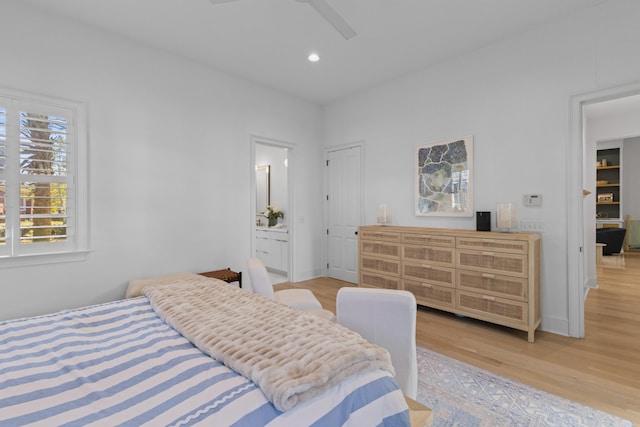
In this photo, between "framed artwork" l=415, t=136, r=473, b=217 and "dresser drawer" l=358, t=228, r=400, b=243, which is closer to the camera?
"framed artwork" l=415, t=136, r=473, b=217

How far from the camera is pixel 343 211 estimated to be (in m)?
5.20

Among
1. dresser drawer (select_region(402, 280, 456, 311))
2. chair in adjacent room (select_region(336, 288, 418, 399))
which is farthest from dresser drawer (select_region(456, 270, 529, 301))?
chair in adjacent room (select_region(336, 288, 418, 399))

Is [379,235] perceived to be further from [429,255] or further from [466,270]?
[466,270]

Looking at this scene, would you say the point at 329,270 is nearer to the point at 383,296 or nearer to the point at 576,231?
the point at 576,231

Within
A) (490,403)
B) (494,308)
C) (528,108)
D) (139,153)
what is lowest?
(490,403)

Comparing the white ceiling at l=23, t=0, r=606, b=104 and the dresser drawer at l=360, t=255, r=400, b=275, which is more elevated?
the white ceiling at l=23, t=0, r=606, b=104

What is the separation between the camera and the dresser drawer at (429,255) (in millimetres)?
3354

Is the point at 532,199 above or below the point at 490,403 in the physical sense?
above

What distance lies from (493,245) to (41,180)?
440cm

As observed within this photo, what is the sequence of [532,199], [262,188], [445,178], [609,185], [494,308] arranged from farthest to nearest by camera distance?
[609,185] < [262,188] < [445,178] < [532,199] < [494,308]

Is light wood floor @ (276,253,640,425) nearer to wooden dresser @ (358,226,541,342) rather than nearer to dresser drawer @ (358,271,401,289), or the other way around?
wooden dresser @ (358,226,541,342)

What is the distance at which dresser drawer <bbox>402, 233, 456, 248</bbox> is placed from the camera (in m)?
3.35

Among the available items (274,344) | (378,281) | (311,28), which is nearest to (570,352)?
(378,281)

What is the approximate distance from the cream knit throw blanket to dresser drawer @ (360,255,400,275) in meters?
2.39
